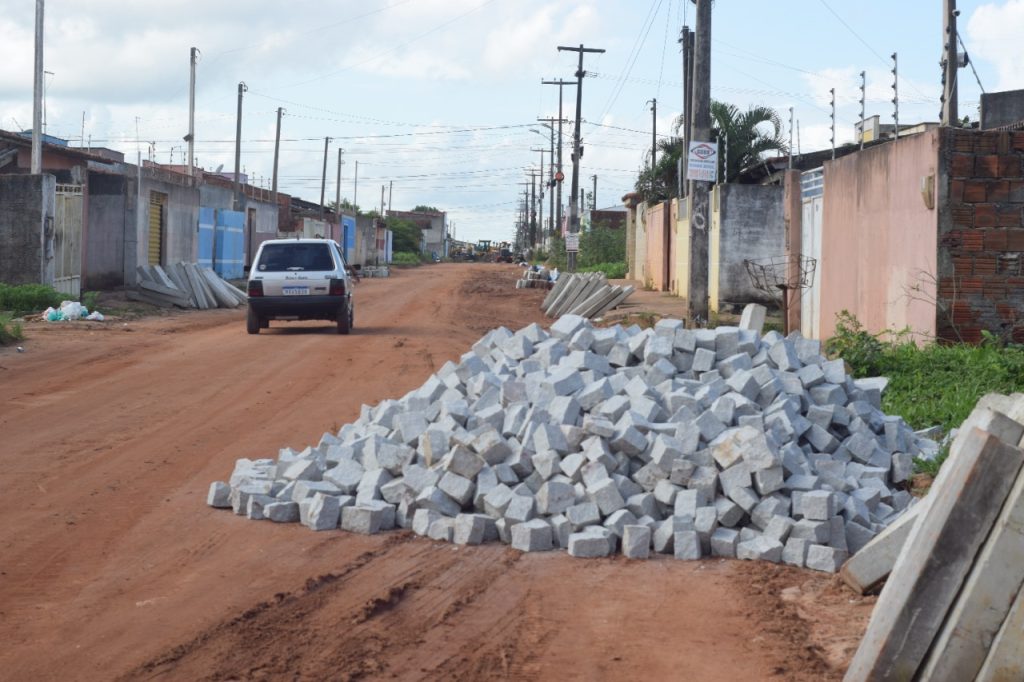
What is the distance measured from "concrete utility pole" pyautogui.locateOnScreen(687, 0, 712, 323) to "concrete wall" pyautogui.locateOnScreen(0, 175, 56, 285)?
13511 millimetres

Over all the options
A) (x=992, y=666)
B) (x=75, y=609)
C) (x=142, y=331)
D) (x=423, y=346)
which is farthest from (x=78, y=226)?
(x=992, y=666)

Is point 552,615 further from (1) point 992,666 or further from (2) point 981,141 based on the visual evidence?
(2) point 981,141

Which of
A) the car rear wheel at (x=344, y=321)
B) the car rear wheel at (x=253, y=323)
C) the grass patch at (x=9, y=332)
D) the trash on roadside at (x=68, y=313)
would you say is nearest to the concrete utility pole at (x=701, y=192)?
the car rear wheel at (x=344, y=321)

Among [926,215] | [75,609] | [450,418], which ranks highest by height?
[926,215]

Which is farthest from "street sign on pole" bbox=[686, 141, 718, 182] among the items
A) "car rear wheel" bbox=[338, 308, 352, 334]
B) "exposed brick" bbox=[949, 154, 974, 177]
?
"car rear wheel" bbox=[338, 308, 352, 334]

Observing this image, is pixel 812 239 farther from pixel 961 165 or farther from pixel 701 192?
pixel 961 165

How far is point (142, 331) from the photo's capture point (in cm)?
2052

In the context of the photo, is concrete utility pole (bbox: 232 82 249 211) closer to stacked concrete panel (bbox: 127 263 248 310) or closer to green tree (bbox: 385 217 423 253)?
stacked concrete panel (bbox: 127 263 248 310)

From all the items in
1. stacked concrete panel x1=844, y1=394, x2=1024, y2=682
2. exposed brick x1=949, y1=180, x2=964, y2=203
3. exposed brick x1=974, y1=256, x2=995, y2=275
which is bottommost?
stacked concrete panel x1=844, y1=394, x2=1024, y2=682

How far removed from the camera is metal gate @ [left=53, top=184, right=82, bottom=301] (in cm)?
2430

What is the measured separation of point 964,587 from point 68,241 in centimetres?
2399

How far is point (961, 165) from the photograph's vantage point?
37.3ft

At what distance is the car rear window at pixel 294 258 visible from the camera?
19.8m

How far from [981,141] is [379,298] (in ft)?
78.8
